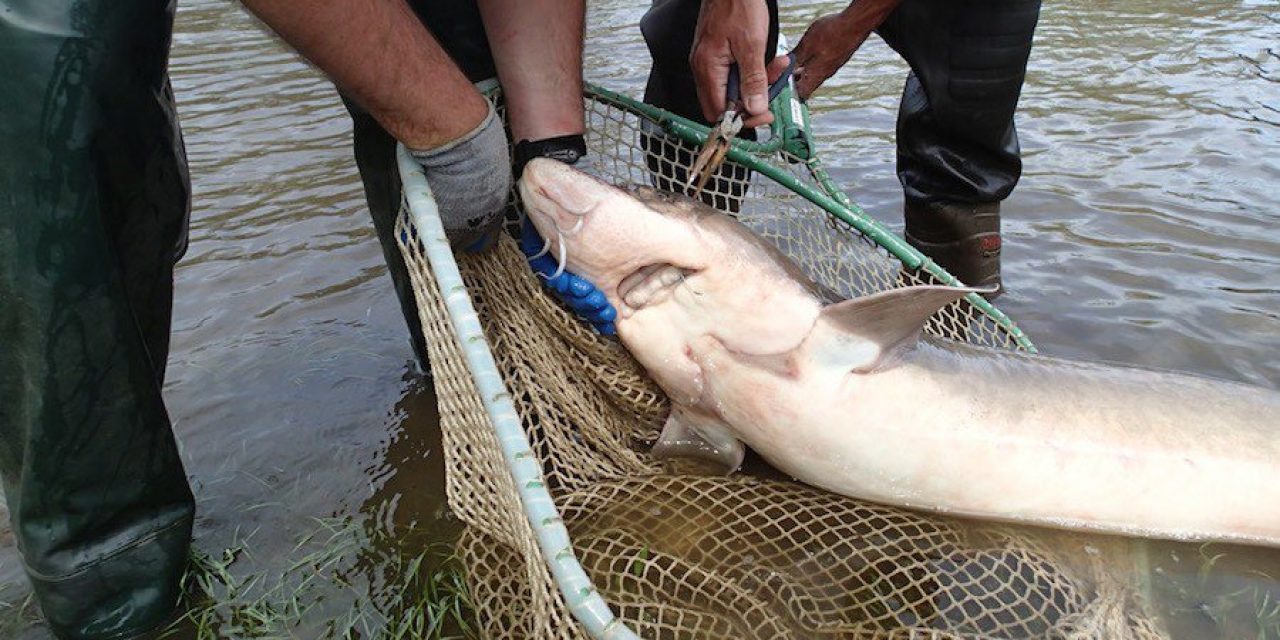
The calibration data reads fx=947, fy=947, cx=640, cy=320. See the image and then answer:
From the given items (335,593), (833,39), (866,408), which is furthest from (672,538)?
(833,39)

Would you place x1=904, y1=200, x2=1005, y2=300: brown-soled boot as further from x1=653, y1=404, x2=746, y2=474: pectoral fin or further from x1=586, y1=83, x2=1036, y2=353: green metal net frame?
x1=653, y1=404, x2=746, y2=474: pectoral fin

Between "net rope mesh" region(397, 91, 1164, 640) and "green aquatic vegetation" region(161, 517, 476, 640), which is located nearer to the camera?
"net rope mesh" region(397, 91, 1164, 640)

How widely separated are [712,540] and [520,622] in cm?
49

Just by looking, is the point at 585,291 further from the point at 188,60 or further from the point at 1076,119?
the point at 188,60

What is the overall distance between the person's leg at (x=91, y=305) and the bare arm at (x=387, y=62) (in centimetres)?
32

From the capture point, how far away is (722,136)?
2.52 meters

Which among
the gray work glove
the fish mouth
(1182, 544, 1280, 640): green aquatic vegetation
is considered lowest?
(1182, 544, 1280, 640): green aquatic vegetation

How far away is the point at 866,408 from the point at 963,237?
1549 millimetres

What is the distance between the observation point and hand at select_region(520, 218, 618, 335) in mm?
2332

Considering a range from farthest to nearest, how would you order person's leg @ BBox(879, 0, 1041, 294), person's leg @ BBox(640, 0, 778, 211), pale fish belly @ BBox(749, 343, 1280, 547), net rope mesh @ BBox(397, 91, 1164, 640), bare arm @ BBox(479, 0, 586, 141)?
person's leg @ BBox(879, 0, 1041, 294) → person's leg @ BBox(640, 0, 778, 211) → bare arm @ BBox(479, 0, 586, 141) → pale fish belly @ BBox(749, 343, 1280, 547) → net rope mesh @ BBox(397, 91, 1164, 640)

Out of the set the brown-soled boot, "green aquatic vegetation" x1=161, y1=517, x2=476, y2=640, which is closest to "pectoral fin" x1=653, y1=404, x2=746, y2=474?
"green aquatic vegetation" x1=161, y1=517, x2=476, y2=640

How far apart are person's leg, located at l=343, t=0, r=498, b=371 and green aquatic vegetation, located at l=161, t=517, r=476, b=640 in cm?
72

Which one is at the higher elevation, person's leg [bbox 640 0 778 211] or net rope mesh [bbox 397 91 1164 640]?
person's leg [bbox 640 0 778 211]

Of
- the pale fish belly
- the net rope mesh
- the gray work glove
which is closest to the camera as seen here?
the net rope mesh
